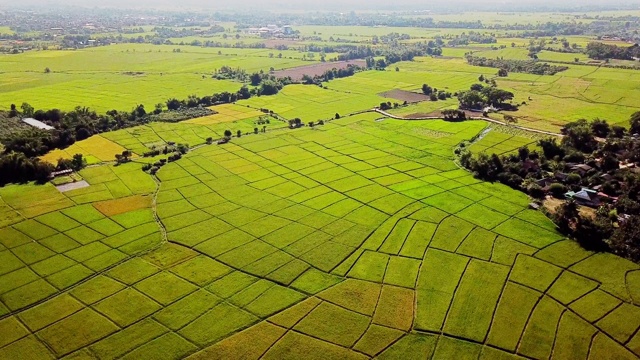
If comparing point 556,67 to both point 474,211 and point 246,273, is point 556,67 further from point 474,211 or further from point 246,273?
point 246,273

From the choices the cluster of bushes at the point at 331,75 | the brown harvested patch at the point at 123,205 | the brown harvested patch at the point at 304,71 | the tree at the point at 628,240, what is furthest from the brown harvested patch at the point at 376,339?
the brown harvested patch at the point at 304,71

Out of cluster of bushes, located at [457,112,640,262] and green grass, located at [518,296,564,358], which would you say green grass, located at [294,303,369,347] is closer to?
green grass, located at [518,296,564,358]

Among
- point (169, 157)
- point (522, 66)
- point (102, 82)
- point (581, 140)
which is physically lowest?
point (169, 157)

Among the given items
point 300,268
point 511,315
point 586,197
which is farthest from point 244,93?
point 511,315

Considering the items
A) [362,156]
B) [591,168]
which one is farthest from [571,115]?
[362,156]

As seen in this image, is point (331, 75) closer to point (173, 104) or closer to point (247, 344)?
point (173, 104)

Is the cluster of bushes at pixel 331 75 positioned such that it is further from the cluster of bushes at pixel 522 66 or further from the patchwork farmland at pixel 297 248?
the patchwork farmland at pixel 297 248
